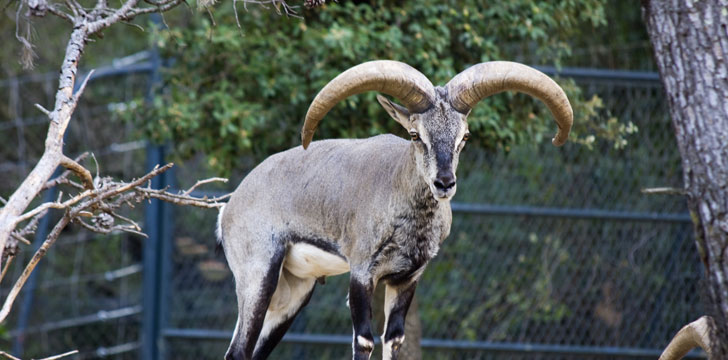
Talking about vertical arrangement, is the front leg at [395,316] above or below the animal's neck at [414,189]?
below

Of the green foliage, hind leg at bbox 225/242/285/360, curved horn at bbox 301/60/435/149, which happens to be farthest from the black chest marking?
the green foliage

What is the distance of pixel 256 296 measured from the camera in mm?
5246

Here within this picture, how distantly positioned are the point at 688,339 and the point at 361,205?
187 cm

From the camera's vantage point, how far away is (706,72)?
13.1 ft

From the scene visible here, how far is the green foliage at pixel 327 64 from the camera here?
6.04 metres

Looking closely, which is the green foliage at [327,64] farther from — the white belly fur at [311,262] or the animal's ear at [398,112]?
the white belly fur at [311,262]

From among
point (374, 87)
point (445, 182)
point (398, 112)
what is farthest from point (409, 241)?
point (374, 87)

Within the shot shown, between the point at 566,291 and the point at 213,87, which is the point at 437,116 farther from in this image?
the point at 566,291

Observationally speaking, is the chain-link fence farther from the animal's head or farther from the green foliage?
the animal's head

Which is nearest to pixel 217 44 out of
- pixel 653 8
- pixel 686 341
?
pixel 653 8

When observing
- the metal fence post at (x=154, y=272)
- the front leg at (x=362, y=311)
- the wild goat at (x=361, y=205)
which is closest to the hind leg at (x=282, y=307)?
the wild goat at (x=361, y=205)

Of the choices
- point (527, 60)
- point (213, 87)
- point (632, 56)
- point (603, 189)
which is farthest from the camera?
point (632, 56)

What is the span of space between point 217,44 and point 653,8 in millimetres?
3141

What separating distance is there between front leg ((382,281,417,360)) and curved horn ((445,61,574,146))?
1069 millimetres
